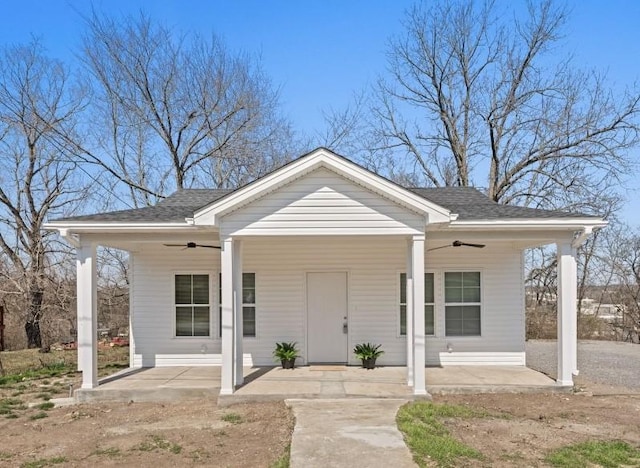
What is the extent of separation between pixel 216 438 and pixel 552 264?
2197 centimetres

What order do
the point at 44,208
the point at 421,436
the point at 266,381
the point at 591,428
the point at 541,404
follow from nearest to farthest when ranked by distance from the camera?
the point at 421,436 < the point at 591,428 < the point at 541,404 < the point at 266,381 < the point at 44,208

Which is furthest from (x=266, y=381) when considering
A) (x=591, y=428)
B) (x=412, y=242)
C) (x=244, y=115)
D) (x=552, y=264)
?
(x=552, y=264)

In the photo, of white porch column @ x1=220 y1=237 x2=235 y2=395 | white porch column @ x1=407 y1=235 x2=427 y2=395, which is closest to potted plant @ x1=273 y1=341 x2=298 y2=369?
white porch column @ x1=220 y1=237 x2=235 y2=395

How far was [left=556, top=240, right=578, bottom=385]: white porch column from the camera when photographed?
9430mm

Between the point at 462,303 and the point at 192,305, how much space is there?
603 centimetres

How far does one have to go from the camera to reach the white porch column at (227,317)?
351 inches

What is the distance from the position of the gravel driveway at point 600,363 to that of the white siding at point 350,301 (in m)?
1.51

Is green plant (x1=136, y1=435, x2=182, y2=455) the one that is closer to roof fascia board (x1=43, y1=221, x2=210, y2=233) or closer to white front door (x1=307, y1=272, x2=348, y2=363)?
roof fascia board (x1=43, y1=221, x2=210, y2=233)

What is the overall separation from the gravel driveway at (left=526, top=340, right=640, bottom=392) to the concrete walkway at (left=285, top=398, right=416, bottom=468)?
194 inches

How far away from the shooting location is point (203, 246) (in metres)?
11.3

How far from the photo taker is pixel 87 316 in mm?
9438

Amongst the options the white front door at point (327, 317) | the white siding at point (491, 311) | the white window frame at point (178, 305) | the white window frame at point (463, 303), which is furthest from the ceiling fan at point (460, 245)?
the white window frame at point (178, 305)

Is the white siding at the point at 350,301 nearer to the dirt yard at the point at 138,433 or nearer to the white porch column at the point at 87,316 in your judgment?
the white porch column at the point at 87,316

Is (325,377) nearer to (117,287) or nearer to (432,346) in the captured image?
(432,346)
